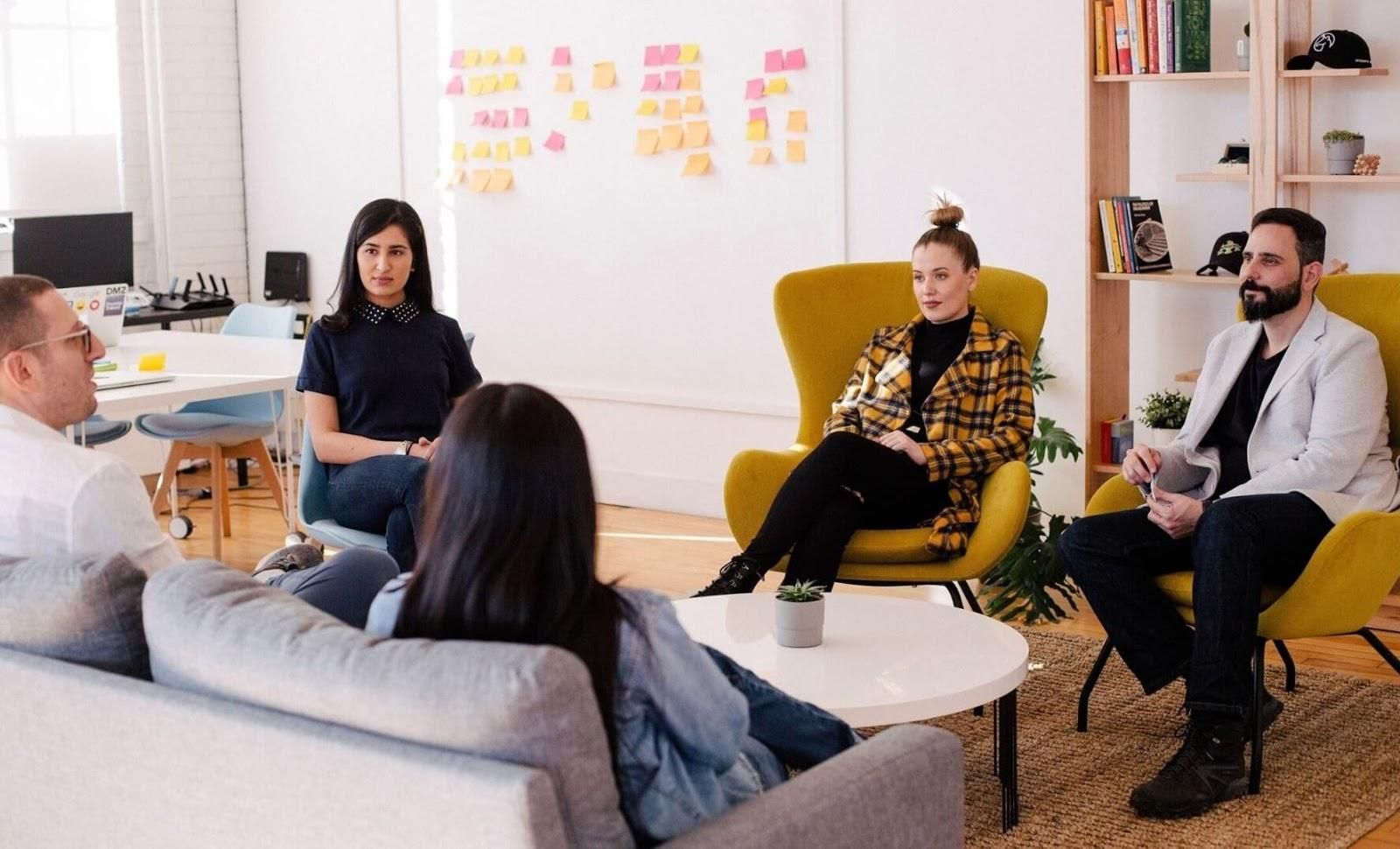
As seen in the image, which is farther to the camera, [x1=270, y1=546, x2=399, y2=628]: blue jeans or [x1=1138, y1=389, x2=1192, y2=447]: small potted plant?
[x1=1138, y1=389, x2=1192, y2=447]: small potted plant

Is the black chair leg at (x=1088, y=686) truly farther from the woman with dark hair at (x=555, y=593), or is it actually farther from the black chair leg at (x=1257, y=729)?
the woman with dark hair at (x=555, y=593)

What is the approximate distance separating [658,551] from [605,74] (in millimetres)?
1781

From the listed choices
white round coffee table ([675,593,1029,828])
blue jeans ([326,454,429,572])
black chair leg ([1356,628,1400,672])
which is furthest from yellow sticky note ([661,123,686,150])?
black chair leg ([1356,628,1400,672])

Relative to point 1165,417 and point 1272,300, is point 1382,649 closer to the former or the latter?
point 1272,300

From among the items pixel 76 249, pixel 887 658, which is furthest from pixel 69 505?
pixel 76 249

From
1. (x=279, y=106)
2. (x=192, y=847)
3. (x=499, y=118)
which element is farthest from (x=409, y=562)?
(x=279, y=106)

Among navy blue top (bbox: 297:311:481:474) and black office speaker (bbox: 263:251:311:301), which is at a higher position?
black office speaker (bbox: 263:251:311:301)

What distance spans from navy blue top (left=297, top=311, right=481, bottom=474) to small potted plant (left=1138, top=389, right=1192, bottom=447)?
6.44 ft

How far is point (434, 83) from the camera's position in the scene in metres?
6.82

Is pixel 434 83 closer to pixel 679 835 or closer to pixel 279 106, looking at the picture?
pixel 279 106

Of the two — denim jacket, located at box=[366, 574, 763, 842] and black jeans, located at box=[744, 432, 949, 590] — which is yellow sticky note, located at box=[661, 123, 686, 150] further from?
denim jacket, located at box=[366, 574, 763, 842]

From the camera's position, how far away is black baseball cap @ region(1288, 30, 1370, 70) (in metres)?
4.44

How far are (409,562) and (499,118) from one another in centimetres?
295

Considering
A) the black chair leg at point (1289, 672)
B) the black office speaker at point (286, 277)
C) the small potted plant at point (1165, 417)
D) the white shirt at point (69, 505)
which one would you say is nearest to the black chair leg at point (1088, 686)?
the black chair leg at point (1289, 672)
